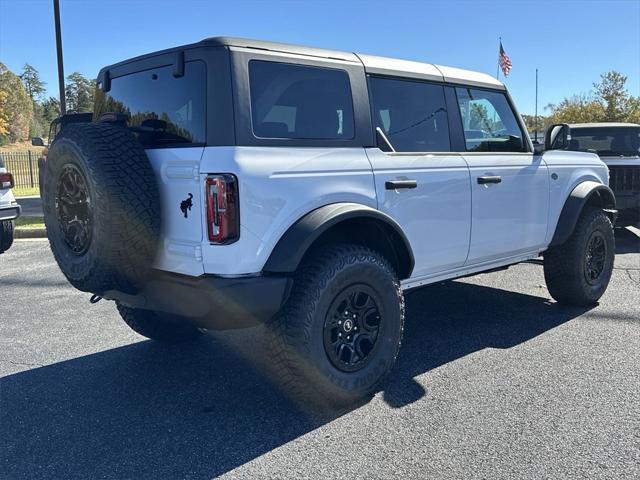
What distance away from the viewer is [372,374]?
11.2 feet

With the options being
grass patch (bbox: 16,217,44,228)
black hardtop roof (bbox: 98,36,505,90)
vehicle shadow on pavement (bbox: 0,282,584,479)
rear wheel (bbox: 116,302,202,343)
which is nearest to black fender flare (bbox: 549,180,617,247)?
vehicle shadow on pavement (bbox: 0,282,584,479)

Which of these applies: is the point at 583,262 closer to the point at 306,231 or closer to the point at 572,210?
the point at 572,210

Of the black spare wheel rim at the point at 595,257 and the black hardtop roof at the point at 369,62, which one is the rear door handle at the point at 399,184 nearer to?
the black hardtop roof at the point at 369,62

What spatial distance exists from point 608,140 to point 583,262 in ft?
17.9

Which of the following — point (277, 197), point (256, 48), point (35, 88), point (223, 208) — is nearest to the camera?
point (223, 208)

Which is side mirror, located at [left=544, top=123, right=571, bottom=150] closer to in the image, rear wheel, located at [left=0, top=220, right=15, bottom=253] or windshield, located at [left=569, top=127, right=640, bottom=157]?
windshield, located at [left=569, top=127, right=640, bottom=157]

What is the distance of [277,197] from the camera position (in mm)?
2957

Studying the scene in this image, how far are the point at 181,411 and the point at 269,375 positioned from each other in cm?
69

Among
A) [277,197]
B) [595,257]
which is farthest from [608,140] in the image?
[277,197]

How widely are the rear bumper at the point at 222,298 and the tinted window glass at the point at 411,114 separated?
1377 mm

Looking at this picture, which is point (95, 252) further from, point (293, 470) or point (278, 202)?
point (293, 470)

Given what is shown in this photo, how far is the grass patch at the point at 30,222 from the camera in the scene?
35.1 ft

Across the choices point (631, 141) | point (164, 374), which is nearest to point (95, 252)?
point (164, 374)

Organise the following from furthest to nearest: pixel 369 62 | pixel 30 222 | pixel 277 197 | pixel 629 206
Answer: pixel 30 222, pixel 629 206, pixel 369 62, pixel 277 197
